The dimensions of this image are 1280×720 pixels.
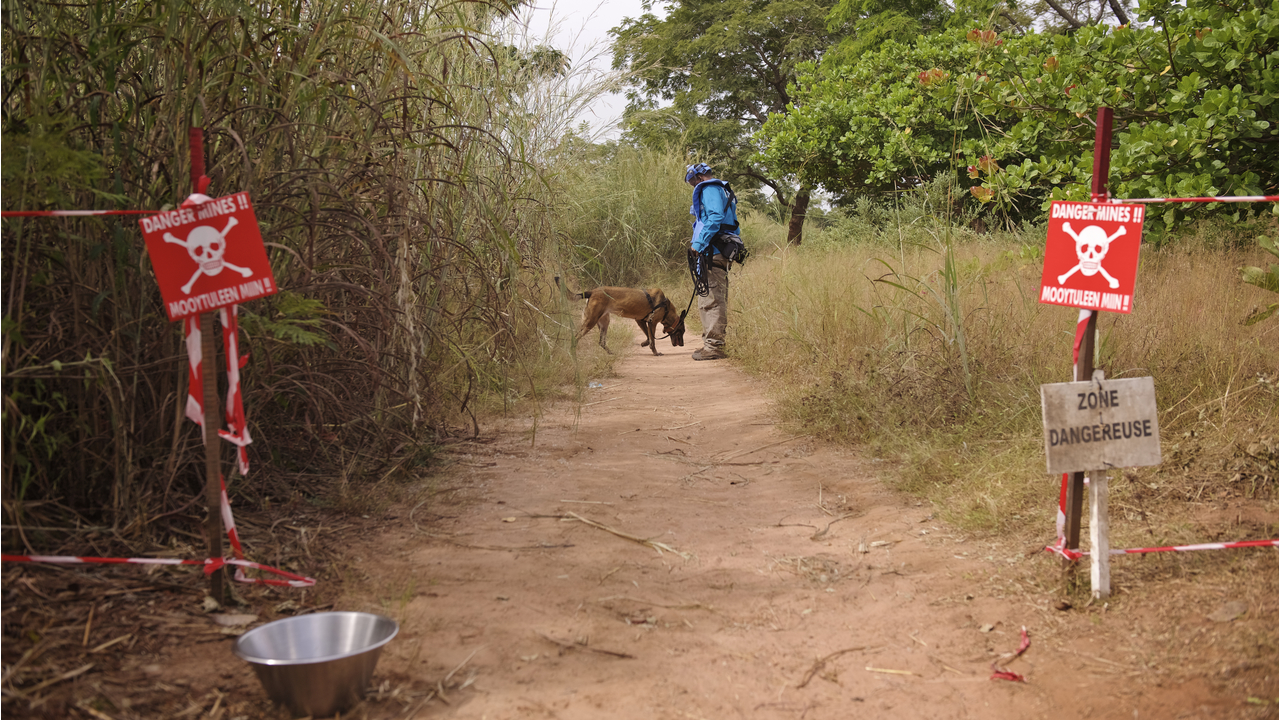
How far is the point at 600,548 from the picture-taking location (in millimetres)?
3219

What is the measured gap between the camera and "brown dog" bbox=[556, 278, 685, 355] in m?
9.11

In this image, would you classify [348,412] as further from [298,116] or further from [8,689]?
[8,689]

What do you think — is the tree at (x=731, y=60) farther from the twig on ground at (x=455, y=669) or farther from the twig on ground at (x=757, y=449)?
the twig on ground at (x=455, y=669)


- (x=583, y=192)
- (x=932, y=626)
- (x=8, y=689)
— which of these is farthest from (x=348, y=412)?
(x=583, y=192)

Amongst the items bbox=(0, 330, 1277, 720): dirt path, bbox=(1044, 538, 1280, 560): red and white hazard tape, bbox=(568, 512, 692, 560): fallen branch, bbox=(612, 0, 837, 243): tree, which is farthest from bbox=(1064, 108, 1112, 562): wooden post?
bbox=(612, 0, 837, 243): tree

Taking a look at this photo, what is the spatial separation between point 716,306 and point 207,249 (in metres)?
7.12

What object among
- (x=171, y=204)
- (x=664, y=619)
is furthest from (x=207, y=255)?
(x=664, y=619)

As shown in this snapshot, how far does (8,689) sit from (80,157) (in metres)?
1.36

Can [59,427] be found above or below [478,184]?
below

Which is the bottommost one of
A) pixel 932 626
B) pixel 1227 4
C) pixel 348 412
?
pixel 932 626

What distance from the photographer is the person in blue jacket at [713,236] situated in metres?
8.71

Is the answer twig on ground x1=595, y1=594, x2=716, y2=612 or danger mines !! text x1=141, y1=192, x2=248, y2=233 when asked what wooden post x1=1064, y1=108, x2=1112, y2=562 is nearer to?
twig on ground x1=595, y1=594, x2=716, y2=612

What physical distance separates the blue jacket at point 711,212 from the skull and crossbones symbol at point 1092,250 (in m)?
6.14

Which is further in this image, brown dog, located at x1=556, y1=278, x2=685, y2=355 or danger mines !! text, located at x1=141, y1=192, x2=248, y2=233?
brown dog, located at x1=556, y1=278, x2=685, y2=355
